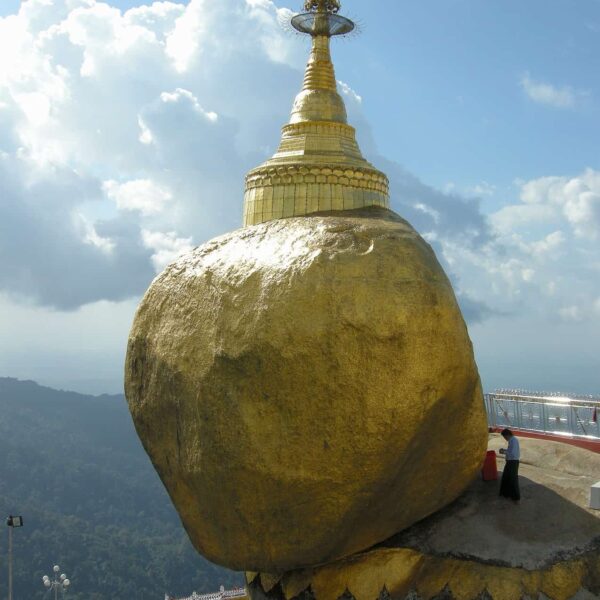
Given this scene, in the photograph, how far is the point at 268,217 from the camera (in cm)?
921

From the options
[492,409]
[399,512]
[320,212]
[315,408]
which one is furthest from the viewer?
[492,409]

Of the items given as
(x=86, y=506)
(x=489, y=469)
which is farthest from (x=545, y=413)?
(x=86, y=506)

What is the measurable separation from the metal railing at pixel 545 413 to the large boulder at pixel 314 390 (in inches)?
195

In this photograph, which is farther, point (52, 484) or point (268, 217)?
point (52, 484)

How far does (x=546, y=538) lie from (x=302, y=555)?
2.60m

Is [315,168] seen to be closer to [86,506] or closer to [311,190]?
[311,190]

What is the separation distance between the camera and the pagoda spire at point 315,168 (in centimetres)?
903

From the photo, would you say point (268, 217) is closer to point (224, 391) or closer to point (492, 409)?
point (224, 391)

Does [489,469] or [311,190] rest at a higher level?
[311,190]

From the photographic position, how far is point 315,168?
904cm

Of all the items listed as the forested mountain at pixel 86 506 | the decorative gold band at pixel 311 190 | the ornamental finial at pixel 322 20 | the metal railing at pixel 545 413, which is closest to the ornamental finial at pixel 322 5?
the ornamental finial at pixel 322 20

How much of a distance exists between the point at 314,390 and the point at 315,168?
369cm

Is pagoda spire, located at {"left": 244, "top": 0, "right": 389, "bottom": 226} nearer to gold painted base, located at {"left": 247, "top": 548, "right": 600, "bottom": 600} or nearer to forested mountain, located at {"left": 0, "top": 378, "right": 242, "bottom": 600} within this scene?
gold painted base, located at {"left": 247, "top": 548, "right": 600, "bottom": 600}

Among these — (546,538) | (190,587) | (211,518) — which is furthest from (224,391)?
(190,587)
